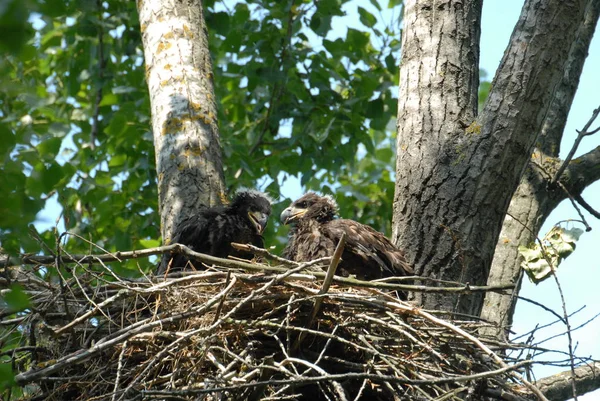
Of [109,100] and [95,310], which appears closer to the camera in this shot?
[95,310]

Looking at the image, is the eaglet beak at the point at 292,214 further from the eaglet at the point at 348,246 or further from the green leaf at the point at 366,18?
the green leaf at the point at 366,18

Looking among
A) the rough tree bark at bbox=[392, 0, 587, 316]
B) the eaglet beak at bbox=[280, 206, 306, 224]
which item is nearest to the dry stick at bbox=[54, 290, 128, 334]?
the rough tree bark at bbox=[392, 0, 587, 316]

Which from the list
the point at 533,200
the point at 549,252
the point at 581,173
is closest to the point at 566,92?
the point at 581,173

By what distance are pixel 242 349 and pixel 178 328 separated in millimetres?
319

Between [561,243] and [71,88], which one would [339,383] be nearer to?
[561,243]

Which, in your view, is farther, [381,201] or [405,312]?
[381,201]

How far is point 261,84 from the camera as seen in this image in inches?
377


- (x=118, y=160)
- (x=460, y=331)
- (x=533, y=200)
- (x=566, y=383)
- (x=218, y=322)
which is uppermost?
(x=118, y=160)

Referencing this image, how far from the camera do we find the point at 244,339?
146 inches

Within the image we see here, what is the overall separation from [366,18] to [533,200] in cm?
475

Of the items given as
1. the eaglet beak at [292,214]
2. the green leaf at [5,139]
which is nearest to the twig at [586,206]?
the eaglet beak at [292,214]

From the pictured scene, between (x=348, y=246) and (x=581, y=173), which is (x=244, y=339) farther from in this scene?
(x=581, y=173)

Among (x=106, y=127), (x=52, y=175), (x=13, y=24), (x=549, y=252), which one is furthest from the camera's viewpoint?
(x=106, y=127)

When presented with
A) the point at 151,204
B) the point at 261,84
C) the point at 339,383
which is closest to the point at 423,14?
the point at 339,383
